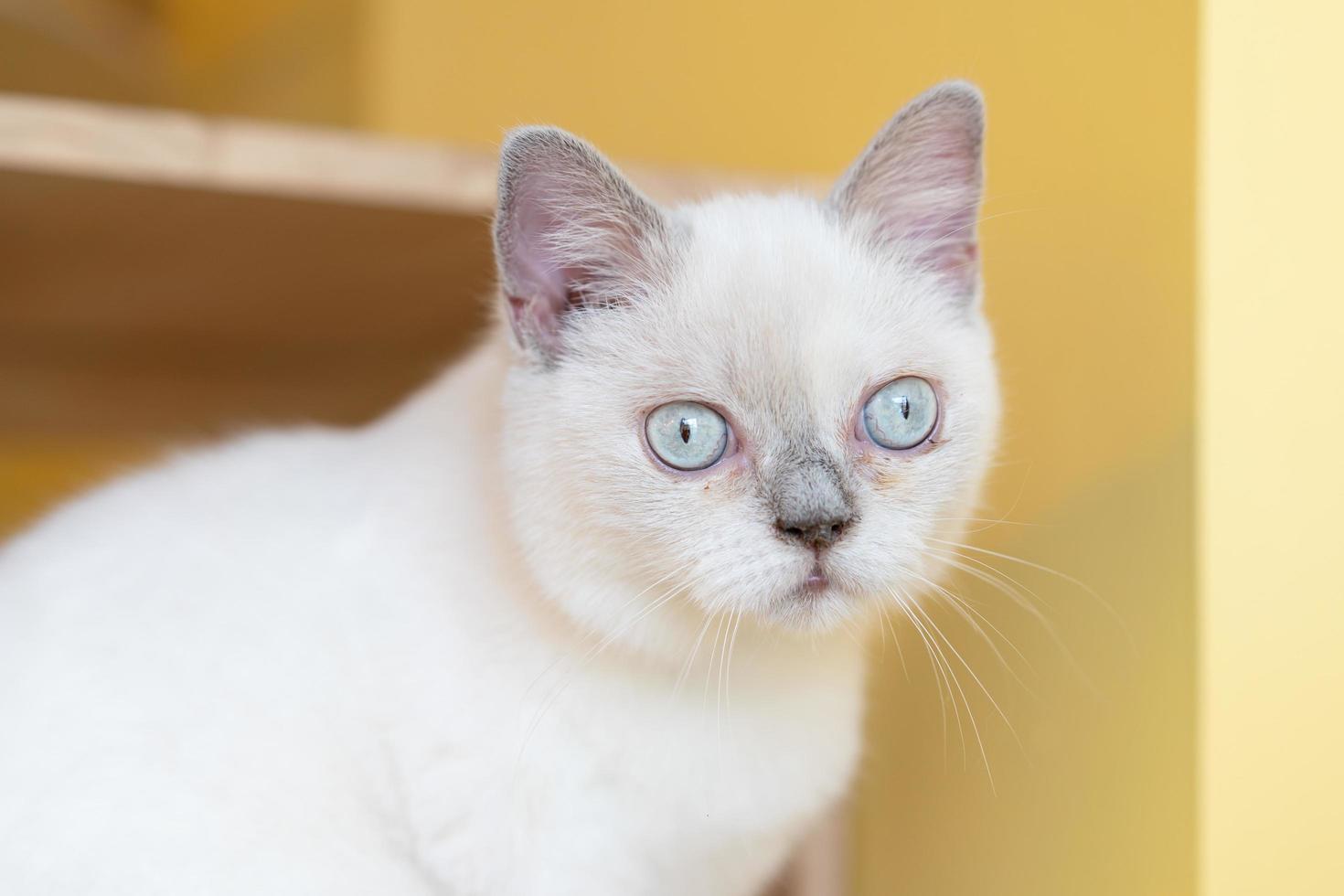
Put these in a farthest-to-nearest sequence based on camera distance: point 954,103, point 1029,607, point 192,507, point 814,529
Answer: point 192,507 < point 1029,607 < point 954,103 < point 814,529

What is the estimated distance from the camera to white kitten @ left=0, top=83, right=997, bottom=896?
1218 millimetres

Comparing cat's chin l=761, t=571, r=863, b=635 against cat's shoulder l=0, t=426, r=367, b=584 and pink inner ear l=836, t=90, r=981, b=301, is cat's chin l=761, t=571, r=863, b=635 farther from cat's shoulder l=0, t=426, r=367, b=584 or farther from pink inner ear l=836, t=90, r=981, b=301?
cat's shoulder l=0, t=426, r=367, b=584

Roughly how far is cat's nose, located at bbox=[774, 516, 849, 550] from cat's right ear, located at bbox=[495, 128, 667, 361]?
33 cm

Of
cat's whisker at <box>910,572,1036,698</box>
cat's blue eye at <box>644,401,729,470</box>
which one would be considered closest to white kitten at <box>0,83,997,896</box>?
cat's blue eye at <box>644,401,729,470</box>

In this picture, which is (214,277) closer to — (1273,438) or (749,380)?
(749,380)

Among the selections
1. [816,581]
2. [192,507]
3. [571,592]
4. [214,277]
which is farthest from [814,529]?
[214,277]

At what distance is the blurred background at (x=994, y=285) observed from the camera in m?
1.23

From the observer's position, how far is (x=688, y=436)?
1226 mm

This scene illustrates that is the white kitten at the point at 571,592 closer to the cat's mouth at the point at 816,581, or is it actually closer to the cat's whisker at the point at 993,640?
the cat's mouth at the point at 816,581

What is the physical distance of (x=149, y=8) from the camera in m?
4.18

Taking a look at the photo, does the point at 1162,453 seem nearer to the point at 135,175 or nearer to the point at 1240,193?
the point at 1240,193

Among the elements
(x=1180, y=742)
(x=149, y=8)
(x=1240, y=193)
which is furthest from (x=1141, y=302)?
(x=149, y=8)

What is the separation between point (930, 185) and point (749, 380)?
0.33m

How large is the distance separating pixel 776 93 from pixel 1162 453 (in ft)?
3.34
